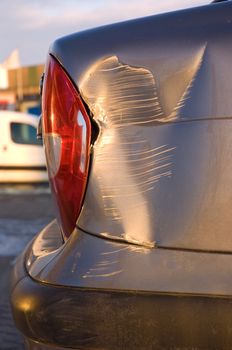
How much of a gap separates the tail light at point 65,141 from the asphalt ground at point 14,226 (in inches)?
66.5

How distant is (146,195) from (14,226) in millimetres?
5056

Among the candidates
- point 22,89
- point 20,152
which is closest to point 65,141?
point 20,152

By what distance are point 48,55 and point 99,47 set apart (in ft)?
0.80

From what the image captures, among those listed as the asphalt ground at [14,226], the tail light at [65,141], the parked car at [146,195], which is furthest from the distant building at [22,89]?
the parked car at [146,195]

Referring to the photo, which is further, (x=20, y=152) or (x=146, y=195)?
(x=20, y=152)

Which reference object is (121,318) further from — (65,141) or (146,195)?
(65,141)

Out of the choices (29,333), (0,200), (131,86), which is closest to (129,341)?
(29,333)

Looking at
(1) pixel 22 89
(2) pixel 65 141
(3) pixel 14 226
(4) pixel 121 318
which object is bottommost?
(1) pixel 22 89

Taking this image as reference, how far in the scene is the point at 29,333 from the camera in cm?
170

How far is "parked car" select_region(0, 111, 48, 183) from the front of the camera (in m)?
10.1

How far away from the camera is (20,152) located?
10.4 metres

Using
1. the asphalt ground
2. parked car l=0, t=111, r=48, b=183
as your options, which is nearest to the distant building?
parked car l=0, t=111, r=48, b=183

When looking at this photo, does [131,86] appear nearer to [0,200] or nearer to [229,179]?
[229,179]

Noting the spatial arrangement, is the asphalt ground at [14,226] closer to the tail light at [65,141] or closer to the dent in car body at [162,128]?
the tail light at [65,141]
